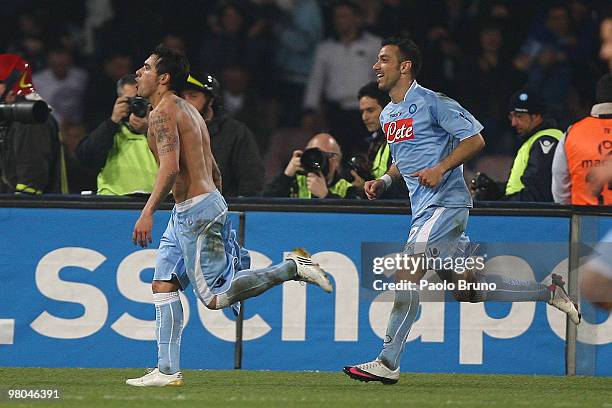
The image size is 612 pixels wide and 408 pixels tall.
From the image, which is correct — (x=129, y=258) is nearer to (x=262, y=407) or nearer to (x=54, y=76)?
(x=262, y=407)

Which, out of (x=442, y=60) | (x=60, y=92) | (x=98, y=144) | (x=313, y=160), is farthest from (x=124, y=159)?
(x=442, y=60)

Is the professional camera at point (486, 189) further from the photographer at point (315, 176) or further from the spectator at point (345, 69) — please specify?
the spectator at point (345, 69)

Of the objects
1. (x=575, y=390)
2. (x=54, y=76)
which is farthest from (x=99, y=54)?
(x=575, y=390)

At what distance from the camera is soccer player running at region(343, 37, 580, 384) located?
9320mm

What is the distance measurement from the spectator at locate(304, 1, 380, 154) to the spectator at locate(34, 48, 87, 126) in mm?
2378

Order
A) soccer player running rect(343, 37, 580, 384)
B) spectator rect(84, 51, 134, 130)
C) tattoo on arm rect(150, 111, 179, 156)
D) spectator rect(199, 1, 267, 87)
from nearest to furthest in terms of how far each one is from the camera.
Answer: tattoo on arm rect(150, 111, 179, 156), soccer player running rect(343, 37, 580, 384), spectator rect(84, 51, 134, 130), spectator rect(199, 1, 267, 87)

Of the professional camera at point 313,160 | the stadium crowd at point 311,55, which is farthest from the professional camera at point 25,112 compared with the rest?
the stadium crowd at point 311,55

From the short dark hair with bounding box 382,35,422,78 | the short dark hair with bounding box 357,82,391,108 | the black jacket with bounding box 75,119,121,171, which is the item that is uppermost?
the short dark hair with bounding box 382,35,422,78

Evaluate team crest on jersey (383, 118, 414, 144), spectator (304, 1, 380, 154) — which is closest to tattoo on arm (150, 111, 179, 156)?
team crest on jersey (383, 118, 414, 144)

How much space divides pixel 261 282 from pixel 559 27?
7.15m

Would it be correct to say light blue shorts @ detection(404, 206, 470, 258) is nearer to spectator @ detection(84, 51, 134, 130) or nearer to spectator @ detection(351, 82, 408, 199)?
spectator @ detection(351, 82, 408, 199)

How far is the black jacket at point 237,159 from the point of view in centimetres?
1154

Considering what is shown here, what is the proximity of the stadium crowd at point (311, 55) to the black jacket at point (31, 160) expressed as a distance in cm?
279

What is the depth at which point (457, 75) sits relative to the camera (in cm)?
1494
